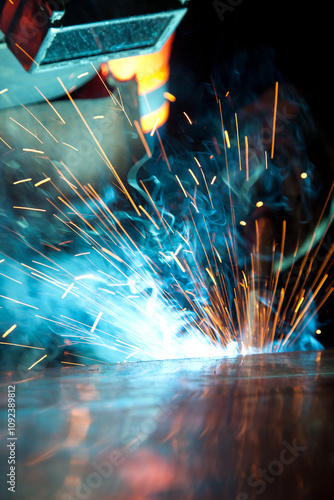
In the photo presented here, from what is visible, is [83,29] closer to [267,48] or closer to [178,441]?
[267,48]

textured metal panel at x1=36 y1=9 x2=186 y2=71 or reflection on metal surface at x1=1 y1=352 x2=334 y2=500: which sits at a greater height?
textured metal panel at x1=36 y1=9 x2=186 y2=71

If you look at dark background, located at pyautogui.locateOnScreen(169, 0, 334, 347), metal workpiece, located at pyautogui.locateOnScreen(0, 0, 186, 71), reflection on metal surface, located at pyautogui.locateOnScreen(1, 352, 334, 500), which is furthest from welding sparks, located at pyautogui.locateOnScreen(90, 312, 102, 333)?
reflection on metal surface, located at pyautogui.locateOnScreen(1, 352, 334, 500)

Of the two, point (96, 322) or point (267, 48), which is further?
point (96, 322)

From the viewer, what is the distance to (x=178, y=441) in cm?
46

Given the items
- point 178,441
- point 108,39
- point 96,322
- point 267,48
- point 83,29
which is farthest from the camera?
point 96,322

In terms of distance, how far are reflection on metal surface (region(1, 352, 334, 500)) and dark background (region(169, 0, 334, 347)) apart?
2.95 metres

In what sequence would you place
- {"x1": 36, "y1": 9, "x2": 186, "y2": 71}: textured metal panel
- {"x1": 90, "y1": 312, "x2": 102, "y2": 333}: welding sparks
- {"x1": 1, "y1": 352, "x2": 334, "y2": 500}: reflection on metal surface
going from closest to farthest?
{"x1": 1, "y1": 352, "x2": 334, "y2": 500}: reflection on metal surface
{"x1": 36, "y1": 9, "x2": 186, "y2": 71}: textured metal panel
{"x1": 90, "y1": 312, "x2": 102, "y2": 333}: welding sparks

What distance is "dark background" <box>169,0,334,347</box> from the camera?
2.94m

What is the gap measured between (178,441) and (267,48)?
3.30 metres

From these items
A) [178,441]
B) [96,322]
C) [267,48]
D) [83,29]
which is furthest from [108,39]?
[178,441]

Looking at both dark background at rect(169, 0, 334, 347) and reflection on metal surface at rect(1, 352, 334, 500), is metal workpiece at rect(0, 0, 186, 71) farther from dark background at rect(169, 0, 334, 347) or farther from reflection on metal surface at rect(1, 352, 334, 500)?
reflection on metal surface at rect(1, 352, 334, 500)

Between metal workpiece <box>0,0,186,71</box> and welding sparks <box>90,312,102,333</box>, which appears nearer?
metal workpiece <box>0,0,186,71</box>

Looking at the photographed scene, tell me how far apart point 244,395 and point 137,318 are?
3454 millimetres

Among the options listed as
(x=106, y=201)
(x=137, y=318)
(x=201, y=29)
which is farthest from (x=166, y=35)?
(x=137, y=318)
